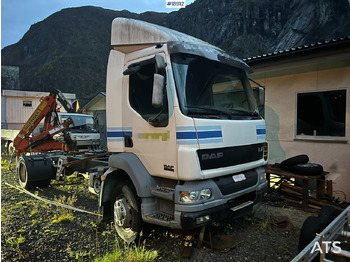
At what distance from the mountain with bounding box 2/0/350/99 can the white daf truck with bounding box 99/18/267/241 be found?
1492 inches

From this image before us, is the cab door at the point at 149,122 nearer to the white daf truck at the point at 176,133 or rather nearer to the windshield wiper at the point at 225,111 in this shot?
the white daf truck at the point at 176,133

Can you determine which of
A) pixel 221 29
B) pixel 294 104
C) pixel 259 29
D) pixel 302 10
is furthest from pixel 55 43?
pixel 294 104

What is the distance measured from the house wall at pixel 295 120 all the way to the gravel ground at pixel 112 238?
1713 mm

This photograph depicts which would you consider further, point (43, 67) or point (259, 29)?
point (43, 67)

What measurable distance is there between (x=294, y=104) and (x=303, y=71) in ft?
2.86

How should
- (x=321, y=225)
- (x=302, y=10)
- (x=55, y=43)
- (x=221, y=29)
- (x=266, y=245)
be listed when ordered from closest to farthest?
(x=321, y=225), (x=266, y=245), (x=302, y=10), (x=221, y=29), (x=55, y=43)

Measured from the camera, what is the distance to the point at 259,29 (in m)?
50.9

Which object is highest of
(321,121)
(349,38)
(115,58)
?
(349,38)

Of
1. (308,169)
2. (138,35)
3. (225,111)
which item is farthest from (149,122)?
(308,169)

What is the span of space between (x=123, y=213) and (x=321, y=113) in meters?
5.31

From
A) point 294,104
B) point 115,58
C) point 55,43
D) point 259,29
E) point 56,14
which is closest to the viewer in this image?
point 115,58

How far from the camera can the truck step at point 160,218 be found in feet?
10.8

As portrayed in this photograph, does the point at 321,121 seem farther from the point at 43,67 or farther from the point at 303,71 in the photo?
the point at 43,67

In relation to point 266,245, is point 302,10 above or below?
above
